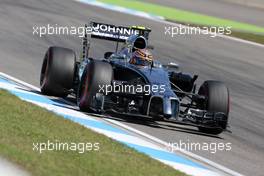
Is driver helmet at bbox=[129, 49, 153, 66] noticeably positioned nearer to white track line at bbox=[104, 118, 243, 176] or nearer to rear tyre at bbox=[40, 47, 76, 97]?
rear tyre at bbox=[40, 47, 76, 97]

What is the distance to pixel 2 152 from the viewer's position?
8.00 m

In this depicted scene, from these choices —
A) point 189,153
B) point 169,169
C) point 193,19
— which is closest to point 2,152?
point 169,169

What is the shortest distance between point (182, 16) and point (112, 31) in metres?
16.7

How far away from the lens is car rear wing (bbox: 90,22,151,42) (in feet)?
45.1

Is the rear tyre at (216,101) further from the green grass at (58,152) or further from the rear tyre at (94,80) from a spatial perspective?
the green grass at (58,152)

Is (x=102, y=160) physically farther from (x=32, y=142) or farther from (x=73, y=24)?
(x=73, y=24)

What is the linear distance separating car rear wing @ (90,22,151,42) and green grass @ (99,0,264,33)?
582 inches

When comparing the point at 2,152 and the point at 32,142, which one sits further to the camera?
the point at 32,142

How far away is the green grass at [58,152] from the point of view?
314 inches

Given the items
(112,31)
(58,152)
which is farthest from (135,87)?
(58,152)

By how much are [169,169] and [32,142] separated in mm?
1518

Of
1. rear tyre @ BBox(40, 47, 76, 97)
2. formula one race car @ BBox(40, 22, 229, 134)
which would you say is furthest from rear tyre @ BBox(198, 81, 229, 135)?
rear tyre @ BBox(40, 47, 76, 97)

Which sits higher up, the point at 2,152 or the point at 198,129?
the point at 2,152

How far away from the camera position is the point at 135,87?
39.4ft
